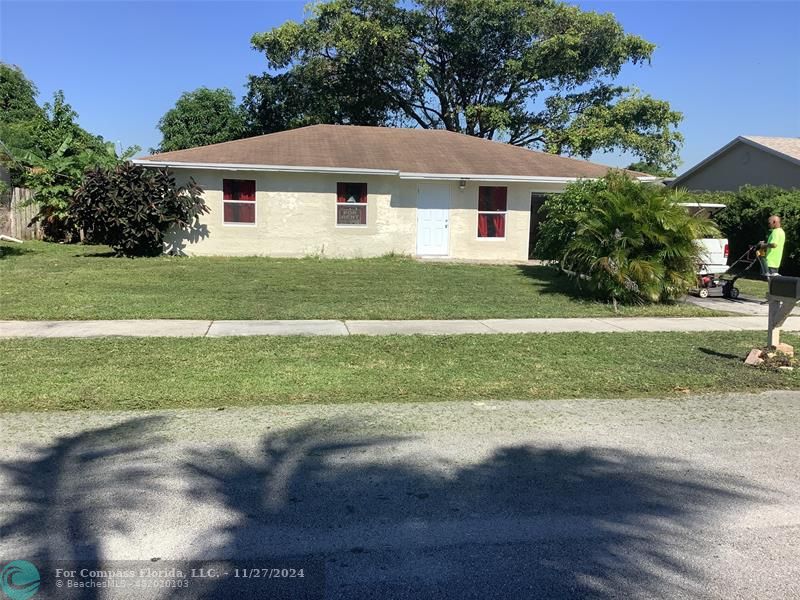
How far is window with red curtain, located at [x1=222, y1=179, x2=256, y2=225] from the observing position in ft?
60.0

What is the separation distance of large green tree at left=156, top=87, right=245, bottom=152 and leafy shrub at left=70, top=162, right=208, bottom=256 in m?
20.9

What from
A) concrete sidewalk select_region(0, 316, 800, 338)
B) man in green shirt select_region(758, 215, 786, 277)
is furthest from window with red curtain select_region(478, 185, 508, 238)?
man in green shirt select_region(758, 215, 786, 277)

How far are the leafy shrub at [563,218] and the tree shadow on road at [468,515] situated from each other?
356 inches

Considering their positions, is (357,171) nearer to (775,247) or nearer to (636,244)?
(636,244)

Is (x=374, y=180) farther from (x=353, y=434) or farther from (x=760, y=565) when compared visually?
(x=760, y=565)

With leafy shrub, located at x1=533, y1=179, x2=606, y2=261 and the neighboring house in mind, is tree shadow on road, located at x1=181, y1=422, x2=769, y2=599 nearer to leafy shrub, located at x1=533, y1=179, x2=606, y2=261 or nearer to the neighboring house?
leafy shrub, located at x1=533, y1=179, x2=606, y2=261

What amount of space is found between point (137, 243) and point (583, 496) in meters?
15.8

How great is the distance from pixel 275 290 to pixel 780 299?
854 centimetres

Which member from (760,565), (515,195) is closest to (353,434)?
(760,565)

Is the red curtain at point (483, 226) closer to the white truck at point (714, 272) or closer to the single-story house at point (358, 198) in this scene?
the single-story house at point (358, 198)

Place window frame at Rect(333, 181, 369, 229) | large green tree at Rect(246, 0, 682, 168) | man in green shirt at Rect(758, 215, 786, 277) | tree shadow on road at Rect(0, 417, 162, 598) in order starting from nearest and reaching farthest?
tree shadow on road at Rect(0, 417, 162, 598) → man in green shirt at Rect(758, 215, 786, 277) → window frame at Rect(333, 181, 369, 229) → large green tree at Rect(246, 0, 682, 168)

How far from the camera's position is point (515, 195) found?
19.8 metres

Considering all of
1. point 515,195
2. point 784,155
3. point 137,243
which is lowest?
point 137,243

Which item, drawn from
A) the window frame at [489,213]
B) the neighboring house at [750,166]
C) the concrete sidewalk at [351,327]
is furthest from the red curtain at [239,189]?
Answer: the neighboring house at [750,166]
